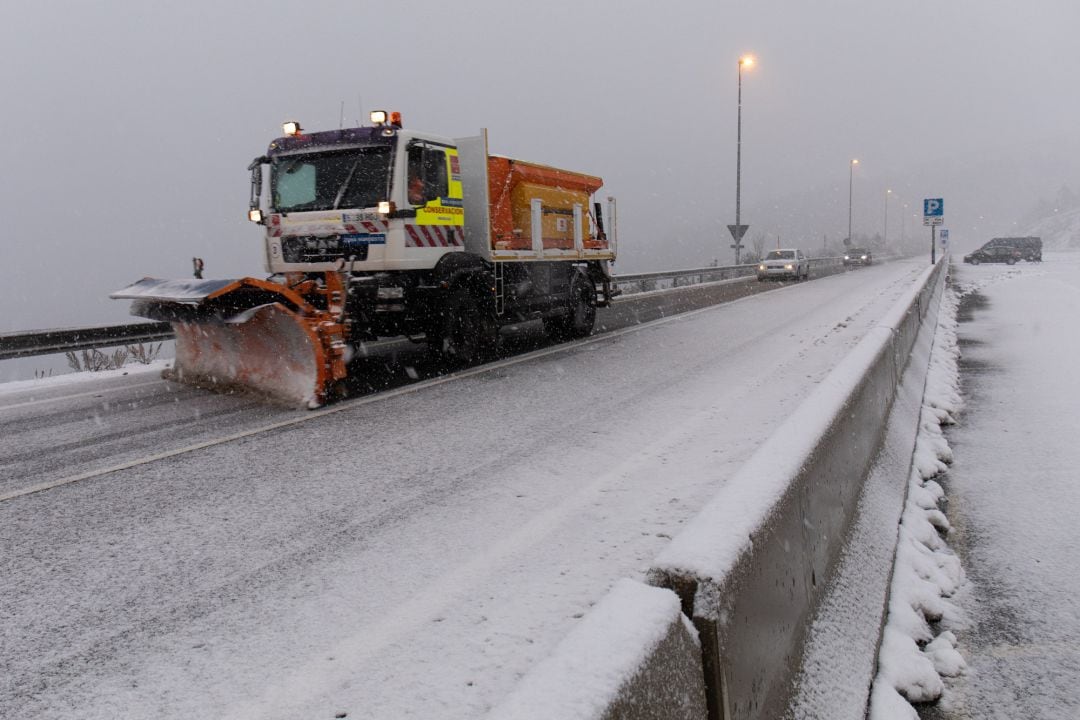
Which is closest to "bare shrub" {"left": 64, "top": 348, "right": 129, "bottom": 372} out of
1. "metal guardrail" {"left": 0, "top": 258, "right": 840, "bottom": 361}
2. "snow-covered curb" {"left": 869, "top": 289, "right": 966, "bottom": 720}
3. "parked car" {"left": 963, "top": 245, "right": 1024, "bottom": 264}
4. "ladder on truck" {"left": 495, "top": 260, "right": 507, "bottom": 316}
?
"metal guardrail" {"left": 0, "top": 258, "right": 840, "bottom": 361}

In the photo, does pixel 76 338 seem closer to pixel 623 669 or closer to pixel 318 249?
pixel 318 249

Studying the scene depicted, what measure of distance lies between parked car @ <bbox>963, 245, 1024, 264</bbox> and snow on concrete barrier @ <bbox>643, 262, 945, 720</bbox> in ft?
176

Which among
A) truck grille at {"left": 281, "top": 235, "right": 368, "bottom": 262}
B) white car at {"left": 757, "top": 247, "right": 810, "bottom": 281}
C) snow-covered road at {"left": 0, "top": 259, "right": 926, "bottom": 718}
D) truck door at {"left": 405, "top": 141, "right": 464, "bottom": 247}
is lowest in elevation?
snow-covered road at {"left": 0, "top": 259, "right": 926, "bottom": 718}

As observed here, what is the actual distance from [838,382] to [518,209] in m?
8.29

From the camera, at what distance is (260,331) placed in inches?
315

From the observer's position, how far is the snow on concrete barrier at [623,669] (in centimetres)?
123

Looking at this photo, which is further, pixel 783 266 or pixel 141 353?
pixel 783 266

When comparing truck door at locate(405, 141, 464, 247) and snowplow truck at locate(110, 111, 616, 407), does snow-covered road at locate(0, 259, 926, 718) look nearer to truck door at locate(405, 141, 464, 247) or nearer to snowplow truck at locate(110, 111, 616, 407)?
snowplow truck at locate(110, 111, 616, 407)

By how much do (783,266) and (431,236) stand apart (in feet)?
88.8

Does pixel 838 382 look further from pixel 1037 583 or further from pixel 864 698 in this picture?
pixel 864 698

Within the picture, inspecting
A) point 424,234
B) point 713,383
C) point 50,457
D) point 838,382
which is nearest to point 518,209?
point 424,234

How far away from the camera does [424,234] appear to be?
31.4 feet

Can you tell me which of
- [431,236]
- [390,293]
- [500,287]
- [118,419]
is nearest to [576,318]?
[500,287]

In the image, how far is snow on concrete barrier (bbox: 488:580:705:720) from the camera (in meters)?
1.23
